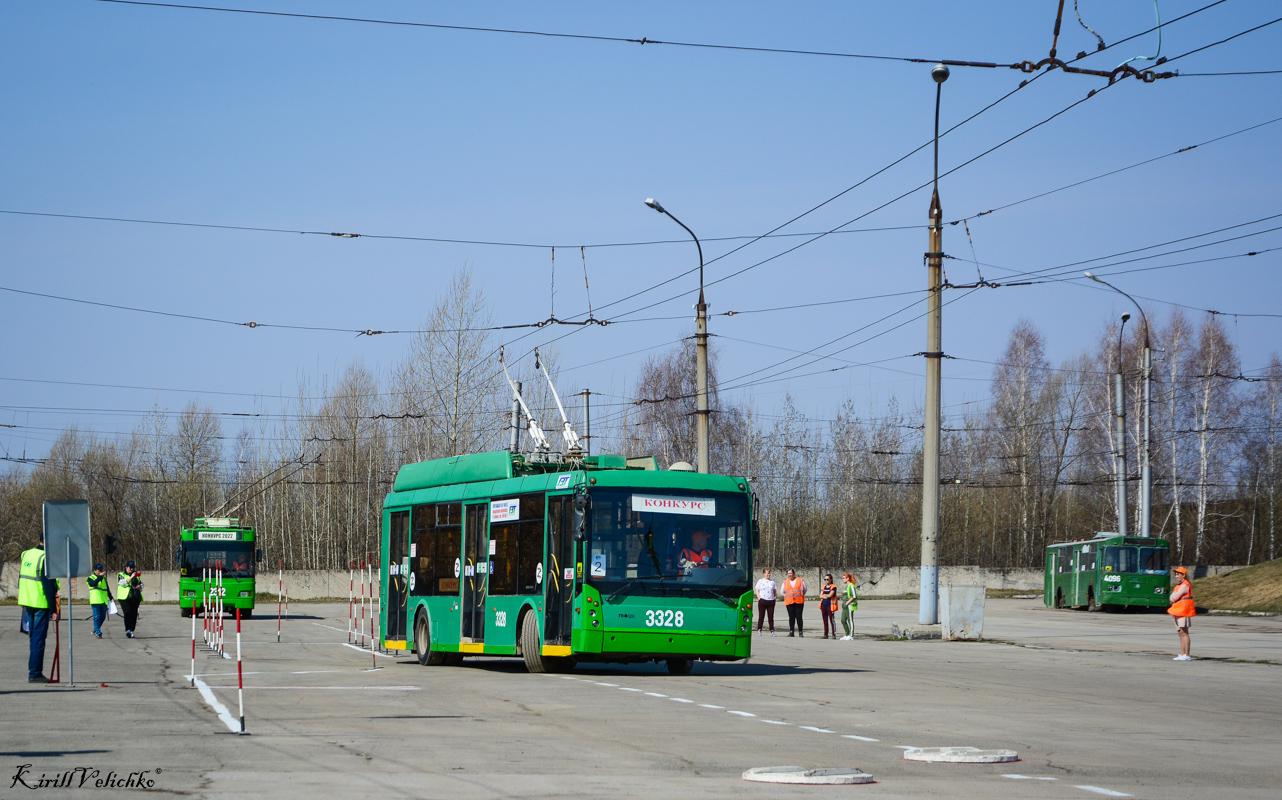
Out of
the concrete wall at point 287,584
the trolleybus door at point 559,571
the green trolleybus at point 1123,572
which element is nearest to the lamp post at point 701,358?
the trolleybus door at point 559,571

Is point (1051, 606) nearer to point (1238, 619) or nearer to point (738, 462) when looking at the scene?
point (1238, 619)

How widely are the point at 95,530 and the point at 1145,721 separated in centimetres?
7068

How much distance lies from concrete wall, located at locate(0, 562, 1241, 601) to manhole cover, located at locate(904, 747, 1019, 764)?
186ft

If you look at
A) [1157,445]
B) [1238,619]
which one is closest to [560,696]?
[1238,619]

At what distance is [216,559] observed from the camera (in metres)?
44.8

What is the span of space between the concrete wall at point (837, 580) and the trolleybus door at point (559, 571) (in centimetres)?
4776

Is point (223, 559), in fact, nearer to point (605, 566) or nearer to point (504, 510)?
point (504, 510)

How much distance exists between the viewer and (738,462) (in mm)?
81438

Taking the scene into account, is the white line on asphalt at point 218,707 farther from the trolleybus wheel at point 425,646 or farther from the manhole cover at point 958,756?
the manhole cover at point 958,756

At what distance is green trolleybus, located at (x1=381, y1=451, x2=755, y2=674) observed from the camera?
63.3ft

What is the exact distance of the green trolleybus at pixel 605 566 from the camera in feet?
63.3

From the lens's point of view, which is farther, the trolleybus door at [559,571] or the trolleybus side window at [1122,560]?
the trolleybus side window at [1122,560]

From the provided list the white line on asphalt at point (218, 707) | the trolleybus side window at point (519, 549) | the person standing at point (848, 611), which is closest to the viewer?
the white line on asphalt at point (218, 707)

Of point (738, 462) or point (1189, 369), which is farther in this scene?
point (738, 462)
